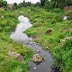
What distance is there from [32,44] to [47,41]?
74.2 inches

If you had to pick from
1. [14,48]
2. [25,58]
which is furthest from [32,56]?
[14,48]

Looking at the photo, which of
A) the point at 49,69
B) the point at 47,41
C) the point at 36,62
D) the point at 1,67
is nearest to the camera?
the point at 1,67

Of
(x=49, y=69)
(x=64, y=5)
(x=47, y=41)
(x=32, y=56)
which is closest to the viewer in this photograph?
(x=49, y=69)

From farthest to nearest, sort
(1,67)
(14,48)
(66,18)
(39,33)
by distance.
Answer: (66,18), (39,33), (14,48), (1,67)

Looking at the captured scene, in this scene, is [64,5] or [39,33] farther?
[64,5]

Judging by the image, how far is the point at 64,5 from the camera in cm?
3644

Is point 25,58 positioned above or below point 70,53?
below

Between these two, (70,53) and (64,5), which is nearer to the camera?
(70,53)

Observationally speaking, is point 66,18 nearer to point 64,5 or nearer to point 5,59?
point 64,5

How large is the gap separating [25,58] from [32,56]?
0.79m

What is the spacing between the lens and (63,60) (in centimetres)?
1104

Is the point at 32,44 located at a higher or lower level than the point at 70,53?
lower

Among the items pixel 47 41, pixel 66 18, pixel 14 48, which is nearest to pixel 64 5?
pixel 66 18

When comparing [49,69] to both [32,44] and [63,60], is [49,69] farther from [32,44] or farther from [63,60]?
[32,44]
